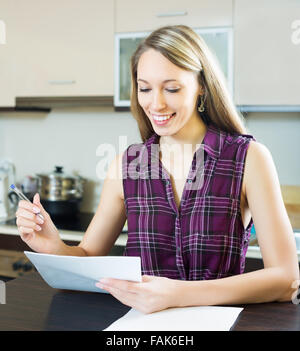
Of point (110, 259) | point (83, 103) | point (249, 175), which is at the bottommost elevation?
point (110, 259)

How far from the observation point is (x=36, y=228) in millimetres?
1307

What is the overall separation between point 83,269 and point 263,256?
0.48 m

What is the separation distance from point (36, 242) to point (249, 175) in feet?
2.00

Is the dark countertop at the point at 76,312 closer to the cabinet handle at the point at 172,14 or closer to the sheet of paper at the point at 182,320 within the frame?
the sheet of paper at the point at 182,320

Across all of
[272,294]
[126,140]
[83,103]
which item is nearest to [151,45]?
[272,294]

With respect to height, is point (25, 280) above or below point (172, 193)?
below

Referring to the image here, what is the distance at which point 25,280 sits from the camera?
129 centimetres

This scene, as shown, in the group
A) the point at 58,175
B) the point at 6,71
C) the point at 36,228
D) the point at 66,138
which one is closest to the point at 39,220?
the point at 36,228

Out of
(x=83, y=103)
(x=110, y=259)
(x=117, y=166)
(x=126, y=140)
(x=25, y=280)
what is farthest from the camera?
(x=126, y=140)

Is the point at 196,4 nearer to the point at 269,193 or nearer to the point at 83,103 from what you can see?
the point at 83,103

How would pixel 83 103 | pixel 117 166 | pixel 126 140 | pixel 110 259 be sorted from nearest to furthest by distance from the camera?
pixel 110 259 < pixel 117 166 < pixel 83 103 < pixel 126 140

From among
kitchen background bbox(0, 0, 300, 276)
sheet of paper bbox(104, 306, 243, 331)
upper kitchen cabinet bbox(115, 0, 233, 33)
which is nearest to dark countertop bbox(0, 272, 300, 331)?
sheet of paper bbox(104, 306, 243, 331)

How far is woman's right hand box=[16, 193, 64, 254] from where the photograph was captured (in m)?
1.28

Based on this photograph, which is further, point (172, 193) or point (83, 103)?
point (83, 103)
